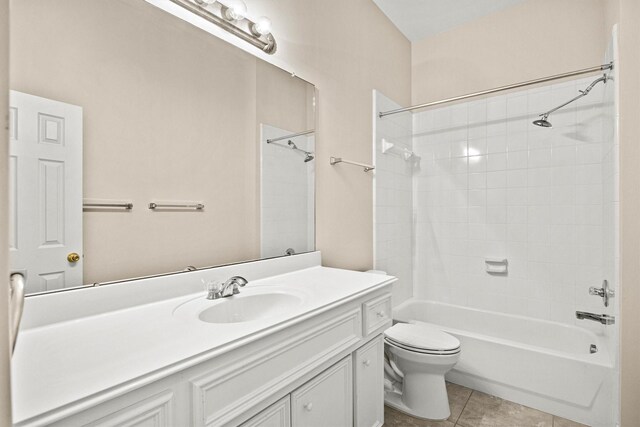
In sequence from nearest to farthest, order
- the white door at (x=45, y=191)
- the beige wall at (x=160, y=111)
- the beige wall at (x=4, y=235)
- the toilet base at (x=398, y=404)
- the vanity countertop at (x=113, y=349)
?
1. the beige wall at (x=4, y=235)
2. the vanity countertop at (x=113, y=349)
3. the white door at (x=45, y=191)
4. the beige wall at (x=160, y=111)
5. the toilet base at (x=398, y=404)

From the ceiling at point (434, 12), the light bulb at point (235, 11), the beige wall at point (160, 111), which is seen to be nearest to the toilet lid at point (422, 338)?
the beige wall at point (160, 111)

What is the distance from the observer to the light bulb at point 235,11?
1.35 meters

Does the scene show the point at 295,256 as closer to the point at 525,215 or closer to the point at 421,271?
the point at 421,271

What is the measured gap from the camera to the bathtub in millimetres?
1776

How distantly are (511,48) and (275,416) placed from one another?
3.00 metres

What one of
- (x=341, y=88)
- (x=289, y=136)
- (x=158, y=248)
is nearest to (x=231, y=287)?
(x=158, y=248)

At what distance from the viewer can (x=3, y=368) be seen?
31 cm

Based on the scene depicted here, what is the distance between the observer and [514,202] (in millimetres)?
2568

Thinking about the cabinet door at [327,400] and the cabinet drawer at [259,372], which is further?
the cabinet door at [327,400]

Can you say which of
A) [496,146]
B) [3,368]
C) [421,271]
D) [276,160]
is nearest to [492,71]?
[496,146]

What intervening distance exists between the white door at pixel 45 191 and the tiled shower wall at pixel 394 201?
6.10 ft

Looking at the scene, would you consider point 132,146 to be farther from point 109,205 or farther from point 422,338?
point 422,338

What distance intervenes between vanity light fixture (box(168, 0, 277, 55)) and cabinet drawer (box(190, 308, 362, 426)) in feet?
4.13

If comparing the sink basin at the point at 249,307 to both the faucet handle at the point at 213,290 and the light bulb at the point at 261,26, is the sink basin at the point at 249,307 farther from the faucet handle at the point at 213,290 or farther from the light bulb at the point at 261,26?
the light bulb at the point at 261,26
